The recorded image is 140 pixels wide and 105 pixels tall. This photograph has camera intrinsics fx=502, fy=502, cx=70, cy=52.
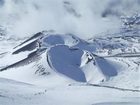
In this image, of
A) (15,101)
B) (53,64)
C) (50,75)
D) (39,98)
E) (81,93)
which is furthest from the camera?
(53,64)

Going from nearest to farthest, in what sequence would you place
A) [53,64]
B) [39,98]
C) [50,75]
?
1. [39,98]
2. [50,75]
3. [53,64]

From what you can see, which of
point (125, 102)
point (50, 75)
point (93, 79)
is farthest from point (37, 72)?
point (125, 102)

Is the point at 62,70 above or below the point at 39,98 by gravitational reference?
below

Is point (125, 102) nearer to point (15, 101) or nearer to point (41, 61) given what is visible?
point (15, 101)

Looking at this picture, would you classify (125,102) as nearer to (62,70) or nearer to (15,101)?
(15,101)

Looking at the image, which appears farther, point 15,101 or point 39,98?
point 39,98

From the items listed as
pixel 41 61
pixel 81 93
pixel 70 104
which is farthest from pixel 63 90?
pixel 41 61

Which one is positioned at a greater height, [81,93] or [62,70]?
[81,93]

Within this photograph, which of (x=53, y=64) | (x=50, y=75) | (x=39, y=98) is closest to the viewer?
(x=39, y=98)

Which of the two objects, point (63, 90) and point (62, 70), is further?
point (62, 70)
